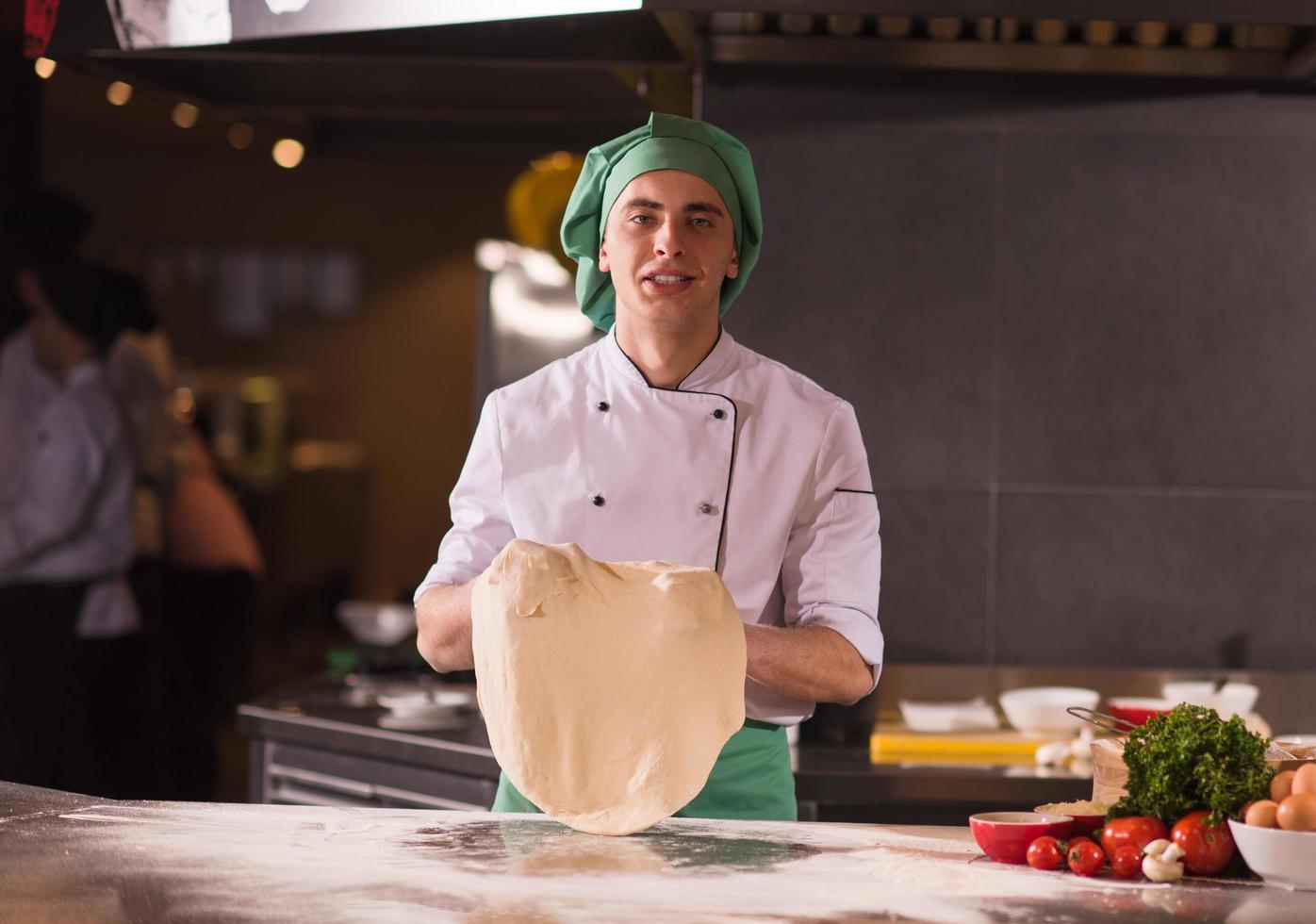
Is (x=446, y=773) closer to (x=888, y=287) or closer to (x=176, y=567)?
(x=888, y=287)

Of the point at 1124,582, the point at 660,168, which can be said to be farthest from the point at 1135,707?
the point at 660,168

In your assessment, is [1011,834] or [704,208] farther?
[704,208]

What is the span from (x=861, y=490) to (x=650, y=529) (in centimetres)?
29

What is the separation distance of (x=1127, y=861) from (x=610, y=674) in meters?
0.55

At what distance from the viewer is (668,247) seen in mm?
1884

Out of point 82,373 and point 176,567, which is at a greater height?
point 82,373

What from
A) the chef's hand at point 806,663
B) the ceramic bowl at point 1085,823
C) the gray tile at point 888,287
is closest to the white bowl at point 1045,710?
the gray tile at point 888,287

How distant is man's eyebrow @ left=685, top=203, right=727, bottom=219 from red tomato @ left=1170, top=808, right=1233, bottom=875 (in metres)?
0.95

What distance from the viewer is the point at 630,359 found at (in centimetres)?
200

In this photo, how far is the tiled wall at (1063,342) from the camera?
2.99 metres

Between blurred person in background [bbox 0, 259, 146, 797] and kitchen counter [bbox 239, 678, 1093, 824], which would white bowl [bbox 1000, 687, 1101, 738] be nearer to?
kitchen counter [bbox 239, 678, 1093, 824]

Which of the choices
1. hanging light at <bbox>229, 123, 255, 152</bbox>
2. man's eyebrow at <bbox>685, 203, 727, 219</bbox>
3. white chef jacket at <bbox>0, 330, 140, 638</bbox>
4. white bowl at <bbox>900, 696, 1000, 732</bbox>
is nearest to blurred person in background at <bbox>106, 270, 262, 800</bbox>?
white chef jacket at <bbox>0, 330, 140, 638</bbox>

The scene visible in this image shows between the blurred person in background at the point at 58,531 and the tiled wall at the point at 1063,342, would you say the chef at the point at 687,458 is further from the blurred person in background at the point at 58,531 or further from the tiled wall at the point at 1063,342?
the blurred person in background at the point at 58,531

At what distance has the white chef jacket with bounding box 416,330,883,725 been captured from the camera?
6.31 ft
